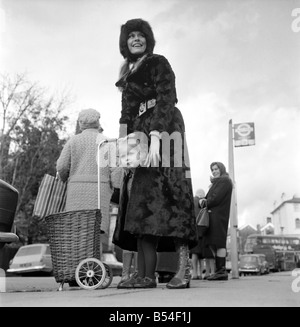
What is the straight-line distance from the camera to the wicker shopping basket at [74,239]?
3855mm

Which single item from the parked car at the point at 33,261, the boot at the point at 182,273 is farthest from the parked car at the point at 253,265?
the boot at the point at 182,273

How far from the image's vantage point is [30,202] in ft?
86.2

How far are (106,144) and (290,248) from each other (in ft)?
111

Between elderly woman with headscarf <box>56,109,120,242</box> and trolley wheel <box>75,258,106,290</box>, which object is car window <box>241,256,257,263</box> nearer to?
elderly woman with headscarf <box>56,109,120,242</box>

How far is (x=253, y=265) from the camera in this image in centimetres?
3031

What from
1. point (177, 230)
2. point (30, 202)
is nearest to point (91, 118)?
point (177, 230)

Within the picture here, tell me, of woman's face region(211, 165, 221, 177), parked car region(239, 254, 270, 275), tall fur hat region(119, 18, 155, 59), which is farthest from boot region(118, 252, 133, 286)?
parked car region(239, 254, 270, 275)

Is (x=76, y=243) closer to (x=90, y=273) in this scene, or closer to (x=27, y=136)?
(x=90, y=273)

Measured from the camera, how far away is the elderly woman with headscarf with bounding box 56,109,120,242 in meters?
4.30

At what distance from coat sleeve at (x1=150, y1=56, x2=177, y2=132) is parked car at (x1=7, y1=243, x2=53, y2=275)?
1505 centimetres

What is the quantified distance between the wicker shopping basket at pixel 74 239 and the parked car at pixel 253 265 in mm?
27068

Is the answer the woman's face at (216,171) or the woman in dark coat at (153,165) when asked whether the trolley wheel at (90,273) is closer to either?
the woman in dark coat at (153,165)

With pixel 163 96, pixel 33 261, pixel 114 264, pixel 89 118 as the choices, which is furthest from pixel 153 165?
pixel 114 264

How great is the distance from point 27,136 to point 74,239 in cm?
1974
